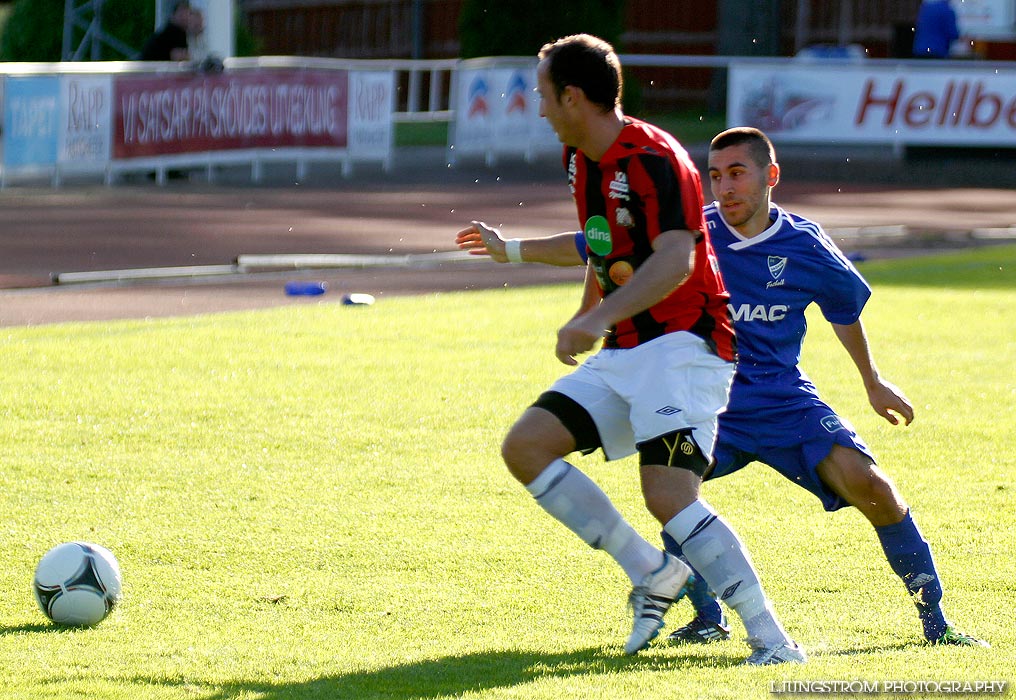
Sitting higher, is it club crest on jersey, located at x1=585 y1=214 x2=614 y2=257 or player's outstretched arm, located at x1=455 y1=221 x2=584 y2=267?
club crest on jersey, located at x1=585 y1=214 x2=614 y2=257

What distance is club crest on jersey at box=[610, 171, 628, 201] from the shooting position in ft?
13.2

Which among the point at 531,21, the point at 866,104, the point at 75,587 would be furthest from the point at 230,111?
the point at 75,587

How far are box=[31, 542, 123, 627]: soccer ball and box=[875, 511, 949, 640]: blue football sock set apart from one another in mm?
2312

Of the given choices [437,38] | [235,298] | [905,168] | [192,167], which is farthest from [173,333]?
[437,38]

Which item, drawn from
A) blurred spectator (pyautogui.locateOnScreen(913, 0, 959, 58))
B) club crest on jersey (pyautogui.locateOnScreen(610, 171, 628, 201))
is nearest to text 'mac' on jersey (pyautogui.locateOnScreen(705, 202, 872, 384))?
club crest on jersey (pyautogui.locateOnScreen(610, 171, 628, 201))

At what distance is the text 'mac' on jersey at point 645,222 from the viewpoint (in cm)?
400

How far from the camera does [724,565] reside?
413 cm

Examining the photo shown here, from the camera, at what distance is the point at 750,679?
3.94 meters

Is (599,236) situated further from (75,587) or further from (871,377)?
(75,587)

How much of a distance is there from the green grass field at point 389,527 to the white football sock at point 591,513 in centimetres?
28

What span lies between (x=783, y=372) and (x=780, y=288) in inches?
10.1

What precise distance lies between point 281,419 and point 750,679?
428 cm

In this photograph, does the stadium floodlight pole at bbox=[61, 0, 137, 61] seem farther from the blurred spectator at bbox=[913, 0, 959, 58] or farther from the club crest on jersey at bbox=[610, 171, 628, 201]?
the club crest on jersey at bbox=[610, 171, 628, 201]

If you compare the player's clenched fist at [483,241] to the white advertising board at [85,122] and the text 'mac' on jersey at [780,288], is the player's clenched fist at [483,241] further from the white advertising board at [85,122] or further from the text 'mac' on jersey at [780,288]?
the white advertising board at [85,122]
